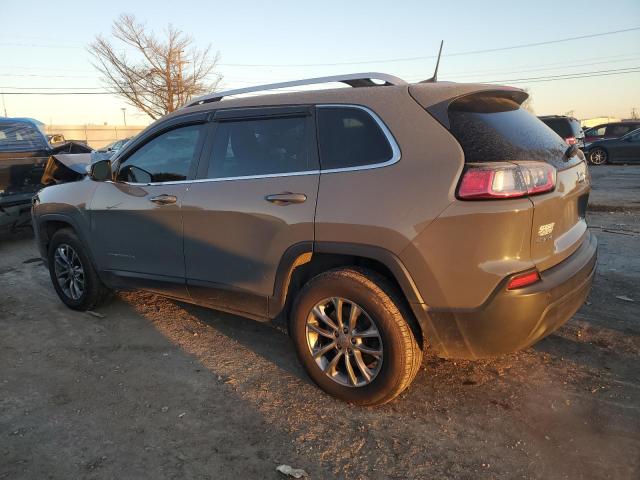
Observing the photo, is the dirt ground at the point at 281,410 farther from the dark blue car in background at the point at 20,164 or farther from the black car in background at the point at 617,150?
the black car in background at the point at 617,150

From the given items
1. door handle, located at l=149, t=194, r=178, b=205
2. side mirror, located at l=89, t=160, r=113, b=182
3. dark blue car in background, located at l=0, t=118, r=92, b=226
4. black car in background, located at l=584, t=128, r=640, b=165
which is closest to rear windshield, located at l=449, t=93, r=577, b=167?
door handle, located at l=149, t=194, r=178, b=205

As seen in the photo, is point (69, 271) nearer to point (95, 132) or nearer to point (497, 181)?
point (497, 181)

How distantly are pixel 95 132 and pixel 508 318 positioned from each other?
48013mm

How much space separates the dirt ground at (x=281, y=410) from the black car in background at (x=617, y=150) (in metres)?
15.8

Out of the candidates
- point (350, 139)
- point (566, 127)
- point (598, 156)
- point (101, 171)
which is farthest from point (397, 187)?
point (598, 156)

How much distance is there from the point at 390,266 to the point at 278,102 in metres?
1.36

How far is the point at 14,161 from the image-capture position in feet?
24.8

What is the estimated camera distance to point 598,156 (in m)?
18.2

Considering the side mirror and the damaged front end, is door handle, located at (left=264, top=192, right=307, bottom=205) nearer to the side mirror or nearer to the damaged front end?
the side mirror

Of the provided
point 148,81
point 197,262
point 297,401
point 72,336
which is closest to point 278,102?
point 197,262

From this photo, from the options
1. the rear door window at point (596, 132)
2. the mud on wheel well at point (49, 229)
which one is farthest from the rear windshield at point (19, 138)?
the rear door window at point (596, 132)

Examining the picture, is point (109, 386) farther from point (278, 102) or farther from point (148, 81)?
point (148, 81)

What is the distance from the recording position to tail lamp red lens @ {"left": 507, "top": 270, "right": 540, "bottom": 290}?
94.7 inches

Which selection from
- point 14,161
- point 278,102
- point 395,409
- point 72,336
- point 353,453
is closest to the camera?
point 353,453
